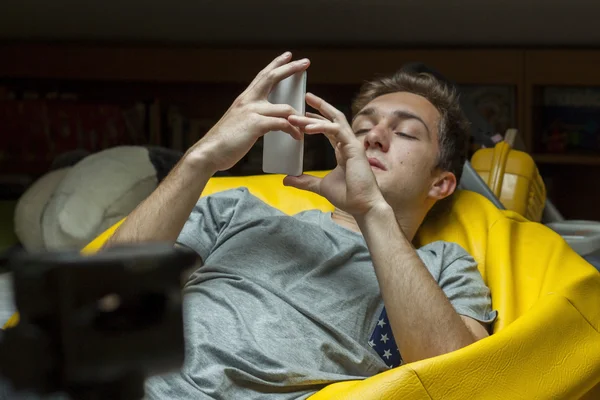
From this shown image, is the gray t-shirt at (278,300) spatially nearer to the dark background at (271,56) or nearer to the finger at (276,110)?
the finger at (276,110)

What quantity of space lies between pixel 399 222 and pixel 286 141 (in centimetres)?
27

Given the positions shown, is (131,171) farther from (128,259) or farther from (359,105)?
(128,259)

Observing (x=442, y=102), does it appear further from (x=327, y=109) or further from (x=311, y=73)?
(x=311, y=73)

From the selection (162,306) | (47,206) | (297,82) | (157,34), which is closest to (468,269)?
(297,82)

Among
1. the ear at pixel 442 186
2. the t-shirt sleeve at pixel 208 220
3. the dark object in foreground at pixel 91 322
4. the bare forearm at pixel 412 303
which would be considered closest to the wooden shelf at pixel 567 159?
the ear at pixel 442 186

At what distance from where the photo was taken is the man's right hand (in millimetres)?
1150

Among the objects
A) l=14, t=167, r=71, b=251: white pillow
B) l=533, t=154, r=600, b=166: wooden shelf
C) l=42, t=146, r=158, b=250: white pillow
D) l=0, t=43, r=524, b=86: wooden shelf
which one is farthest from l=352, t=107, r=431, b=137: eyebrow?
l=533, t=154, r=600, b=166: wooden shelf

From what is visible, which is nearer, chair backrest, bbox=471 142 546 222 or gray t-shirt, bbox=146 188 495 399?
gray t-shirt, bbox=146 188 495 399

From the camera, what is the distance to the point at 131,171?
6.15 feet

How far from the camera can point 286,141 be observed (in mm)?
1187

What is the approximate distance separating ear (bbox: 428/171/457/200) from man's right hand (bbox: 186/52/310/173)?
33cm

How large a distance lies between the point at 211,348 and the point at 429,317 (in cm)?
29

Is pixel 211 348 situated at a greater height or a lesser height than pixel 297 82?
lesser

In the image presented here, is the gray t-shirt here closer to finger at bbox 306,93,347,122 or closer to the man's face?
the man's face
